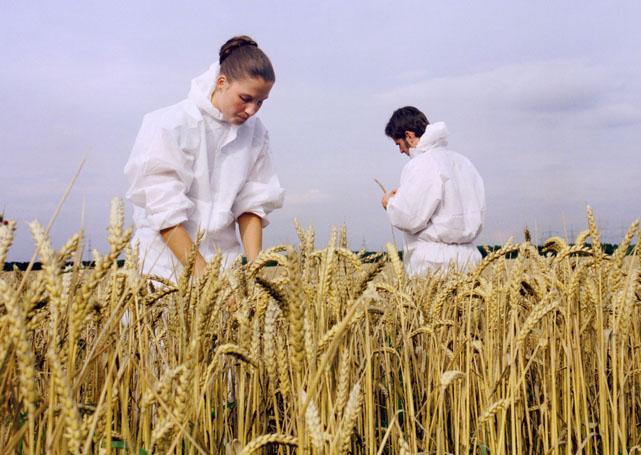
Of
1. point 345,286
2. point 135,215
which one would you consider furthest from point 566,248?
point 135,215

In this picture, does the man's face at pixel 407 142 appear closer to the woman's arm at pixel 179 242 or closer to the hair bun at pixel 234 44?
the hair bun at pixel 234 44

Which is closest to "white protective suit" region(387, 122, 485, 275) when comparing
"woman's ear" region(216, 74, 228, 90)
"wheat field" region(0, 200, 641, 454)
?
"woman's ear" region(216, 74, 228, 90)

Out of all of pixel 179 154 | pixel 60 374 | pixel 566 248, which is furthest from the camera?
pixel 179 154

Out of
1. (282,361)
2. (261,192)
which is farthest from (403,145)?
(282,361)

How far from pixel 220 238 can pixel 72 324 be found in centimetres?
210

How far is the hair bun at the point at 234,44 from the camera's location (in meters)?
2.86

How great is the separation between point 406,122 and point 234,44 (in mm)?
2011

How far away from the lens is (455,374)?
1.03m

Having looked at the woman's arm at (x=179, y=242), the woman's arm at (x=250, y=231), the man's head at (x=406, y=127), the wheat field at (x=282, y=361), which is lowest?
the wheat field at (x=282, y=361)

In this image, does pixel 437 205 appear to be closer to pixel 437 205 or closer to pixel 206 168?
pixel 437 205

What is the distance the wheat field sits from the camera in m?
0.70

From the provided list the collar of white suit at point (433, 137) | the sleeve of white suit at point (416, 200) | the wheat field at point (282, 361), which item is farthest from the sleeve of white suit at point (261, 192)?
the collar of white suit at point (433, 137)

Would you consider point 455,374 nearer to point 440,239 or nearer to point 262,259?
point 262,259

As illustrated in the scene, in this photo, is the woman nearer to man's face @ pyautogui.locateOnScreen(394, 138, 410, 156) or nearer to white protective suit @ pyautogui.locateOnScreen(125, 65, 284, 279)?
white protective suit @ pyautogui.locateOnScreen(125, 65, 284, 279)
